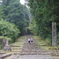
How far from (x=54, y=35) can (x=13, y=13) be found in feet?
68.1

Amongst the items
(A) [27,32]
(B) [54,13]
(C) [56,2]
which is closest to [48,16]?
(B) [54,13]

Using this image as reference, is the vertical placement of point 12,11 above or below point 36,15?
above

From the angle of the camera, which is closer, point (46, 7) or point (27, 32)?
point (46, 7)

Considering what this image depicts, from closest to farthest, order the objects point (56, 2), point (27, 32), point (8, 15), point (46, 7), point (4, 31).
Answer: point (56, 2) < point (46, 7) < point (4, 31) < point (8, 15) < point (27, 32)

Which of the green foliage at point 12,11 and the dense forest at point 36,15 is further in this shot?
the green foliage at point 12,11

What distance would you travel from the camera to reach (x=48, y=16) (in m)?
16.5

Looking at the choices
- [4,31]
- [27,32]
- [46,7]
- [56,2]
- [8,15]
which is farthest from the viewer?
[27,32]

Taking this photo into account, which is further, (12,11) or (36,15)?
(12,11)

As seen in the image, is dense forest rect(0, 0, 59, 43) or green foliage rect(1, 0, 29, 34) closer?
dense forest rect(0, 0, 59, 43)

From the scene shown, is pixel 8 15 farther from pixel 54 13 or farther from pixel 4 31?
pixel 54 13

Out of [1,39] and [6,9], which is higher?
[6,9]

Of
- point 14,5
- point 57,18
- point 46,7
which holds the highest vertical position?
point 14,5

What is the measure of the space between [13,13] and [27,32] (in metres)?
19.6

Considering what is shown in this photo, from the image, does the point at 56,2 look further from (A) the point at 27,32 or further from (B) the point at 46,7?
(A) the point at 27,32
